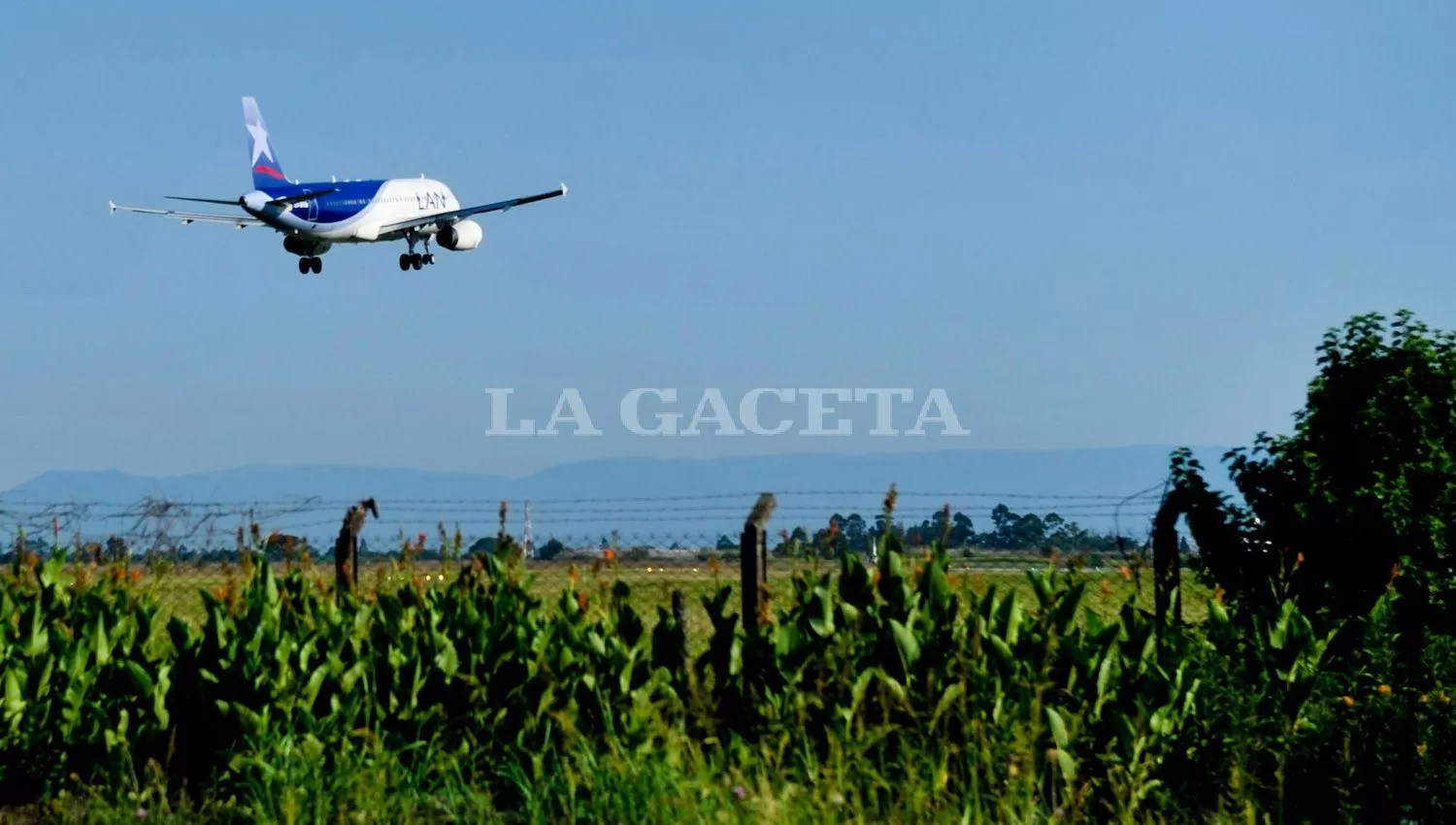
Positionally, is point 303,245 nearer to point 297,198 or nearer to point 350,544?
point 297,198

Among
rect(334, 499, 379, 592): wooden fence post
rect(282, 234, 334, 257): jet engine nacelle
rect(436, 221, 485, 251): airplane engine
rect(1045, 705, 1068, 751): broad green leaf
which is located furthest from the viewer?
rect(436, 221, 485, 251): airplane engine

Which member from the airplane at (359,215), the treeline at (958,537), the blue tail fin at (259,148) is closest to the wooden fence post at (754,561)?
the treeline at (958,537)

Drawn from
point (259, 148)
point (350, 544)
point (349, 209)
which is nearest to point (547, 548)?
point (350, 544)

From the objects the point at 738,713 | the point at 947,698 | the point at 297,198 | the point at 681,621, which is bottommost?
the point at 738,713

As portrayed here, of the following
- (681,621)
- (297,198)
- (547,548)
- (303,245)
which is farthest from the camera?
(303,245)

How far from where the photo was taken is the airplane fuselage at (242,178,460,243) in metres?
42.3

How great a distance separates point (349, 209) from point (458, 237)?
310cm

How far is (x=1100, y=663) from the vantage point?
7.28 m

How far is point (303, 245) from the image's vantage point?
44.5 metres

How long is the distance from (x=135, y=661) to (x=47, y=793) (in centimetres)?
74

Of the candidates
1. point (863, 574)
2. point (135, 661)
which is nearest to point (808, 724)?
point (863, 574)

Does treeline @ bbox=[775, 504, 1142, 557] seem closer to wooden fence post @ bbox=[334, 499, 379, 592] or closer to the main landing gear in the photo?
wooden fence post @ bbox=[334, 499, 379, 592]

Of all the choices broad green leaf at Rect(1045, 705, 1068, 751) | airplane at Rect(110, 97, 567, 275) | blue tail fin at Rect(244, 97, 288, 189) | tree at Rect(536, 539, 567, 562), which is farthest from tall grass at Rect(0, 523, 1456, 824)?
blue tail fin at Rect(244, 97, 288, 189)

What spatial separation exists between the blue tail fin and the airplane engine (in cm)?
1002
